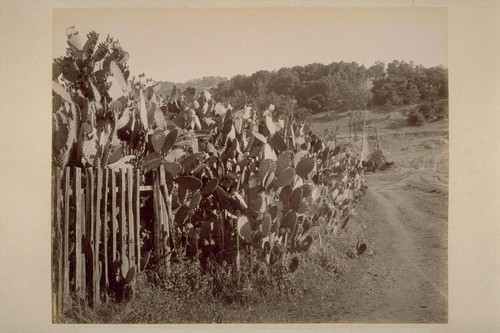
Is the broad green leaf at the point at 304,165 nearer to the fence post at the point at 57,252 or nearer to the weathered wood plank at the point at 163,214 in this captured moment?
the weathered wood plank at the point at 163,214

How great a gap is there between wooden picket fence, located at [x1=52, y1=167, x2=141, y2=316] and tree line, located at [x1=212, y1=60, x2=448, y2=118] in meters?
0.86

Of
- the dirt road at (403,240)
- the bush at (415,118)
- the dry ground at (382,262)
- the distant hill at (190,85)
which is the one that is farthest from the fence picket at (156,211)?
the bush at (415,118)

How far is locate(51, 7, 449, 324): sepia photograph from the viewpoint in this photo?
12.4 feet

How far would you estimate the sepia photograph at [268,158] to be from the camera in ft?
12.4

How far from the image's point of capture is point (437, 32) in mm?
3842

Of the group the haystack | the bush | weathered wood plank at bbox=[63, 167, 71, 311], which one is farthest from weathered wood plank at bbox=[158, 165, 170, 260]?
the bush

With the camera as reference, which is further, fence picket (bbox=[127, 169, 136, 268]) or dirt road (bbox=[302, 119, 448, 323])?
dirt road (bbox=[302, 119, 448, 323])

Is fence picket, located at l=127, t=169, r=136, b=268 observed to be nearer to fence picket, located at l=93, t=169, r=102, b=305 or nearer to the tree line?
fence picket, located at l=93, t=169, r=102, b=305

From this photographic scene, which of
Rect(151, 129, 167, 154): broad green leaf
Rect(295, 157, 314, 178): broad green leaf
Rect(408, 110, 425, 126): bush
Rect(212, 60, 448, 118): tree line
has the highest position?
Rect(212, 60, 448, 118): tree line

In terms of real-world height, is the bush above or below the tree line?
below

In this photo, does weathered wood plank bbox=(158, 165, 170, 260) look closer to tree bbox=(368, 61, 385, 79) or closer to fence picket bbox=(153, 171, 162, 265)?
fence picket bbox=(153, 171, 162, 265)

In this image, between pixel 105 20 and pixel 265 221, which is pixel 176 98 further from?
pixel 265 221

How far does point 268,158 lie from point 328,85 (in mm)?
591
